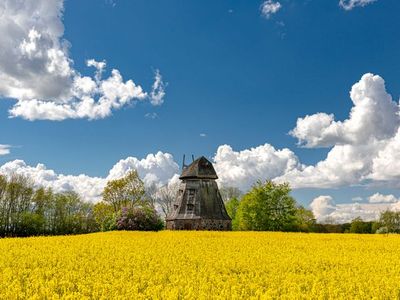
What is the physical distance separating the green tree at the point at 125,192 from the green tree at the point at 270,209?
18.8 m

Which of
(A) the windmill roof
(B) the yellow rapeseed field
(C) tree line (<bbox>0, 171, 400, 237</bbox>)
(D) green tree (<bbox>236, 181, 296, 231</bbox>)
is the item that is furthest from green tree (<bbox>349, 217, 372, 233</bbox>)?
(B) the yellow rapeseed field

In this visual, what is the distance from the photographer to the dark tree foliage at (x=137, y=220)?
4822 cm

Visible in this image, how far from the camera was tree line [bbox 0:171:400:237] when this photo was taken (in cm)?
5552

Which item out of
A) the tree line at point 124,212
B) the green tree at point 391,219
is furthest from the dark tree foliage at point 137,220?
the green tree at point 391,219

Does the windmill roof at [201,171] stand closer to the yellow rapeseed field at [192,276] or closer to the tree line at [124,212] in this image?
the tree line at [124,212]

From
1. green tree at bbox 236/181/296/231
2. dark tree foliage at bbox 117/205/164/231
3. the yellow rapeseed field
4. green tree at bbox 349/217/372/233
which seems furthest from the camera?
green tree at bbox 349/217/372/233

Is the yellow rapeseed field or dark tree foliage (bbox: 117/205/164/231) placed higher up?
dark tree foliage (bbox: 117/205/164/231)

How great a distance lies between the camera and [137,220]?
4850 centimetres

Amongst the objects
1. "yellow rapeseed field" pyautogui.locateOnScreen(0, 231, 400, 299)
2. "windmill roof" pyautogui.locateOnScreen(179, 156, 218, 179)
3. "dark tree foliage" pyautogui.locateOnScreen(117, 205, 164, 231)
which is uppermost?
"windmill roof" pyautogui.locateOnScreen(179, 156, 218, 179)

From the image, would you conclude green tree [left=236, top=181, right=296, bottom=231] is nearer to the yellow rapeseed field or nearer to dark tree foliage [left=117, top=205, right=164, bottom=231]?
dark tree foliage [left=117, top=205, right=164, bottom=231]

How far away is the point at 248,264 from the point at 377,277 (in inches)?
176

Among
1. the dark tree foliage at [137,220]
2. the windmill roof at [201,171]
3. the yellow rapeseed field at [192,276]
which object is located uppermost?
the windmill roof at [201,171]

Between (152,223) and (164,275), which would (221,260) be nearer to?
(164,275)

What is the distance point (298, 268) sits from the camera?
15.8m
